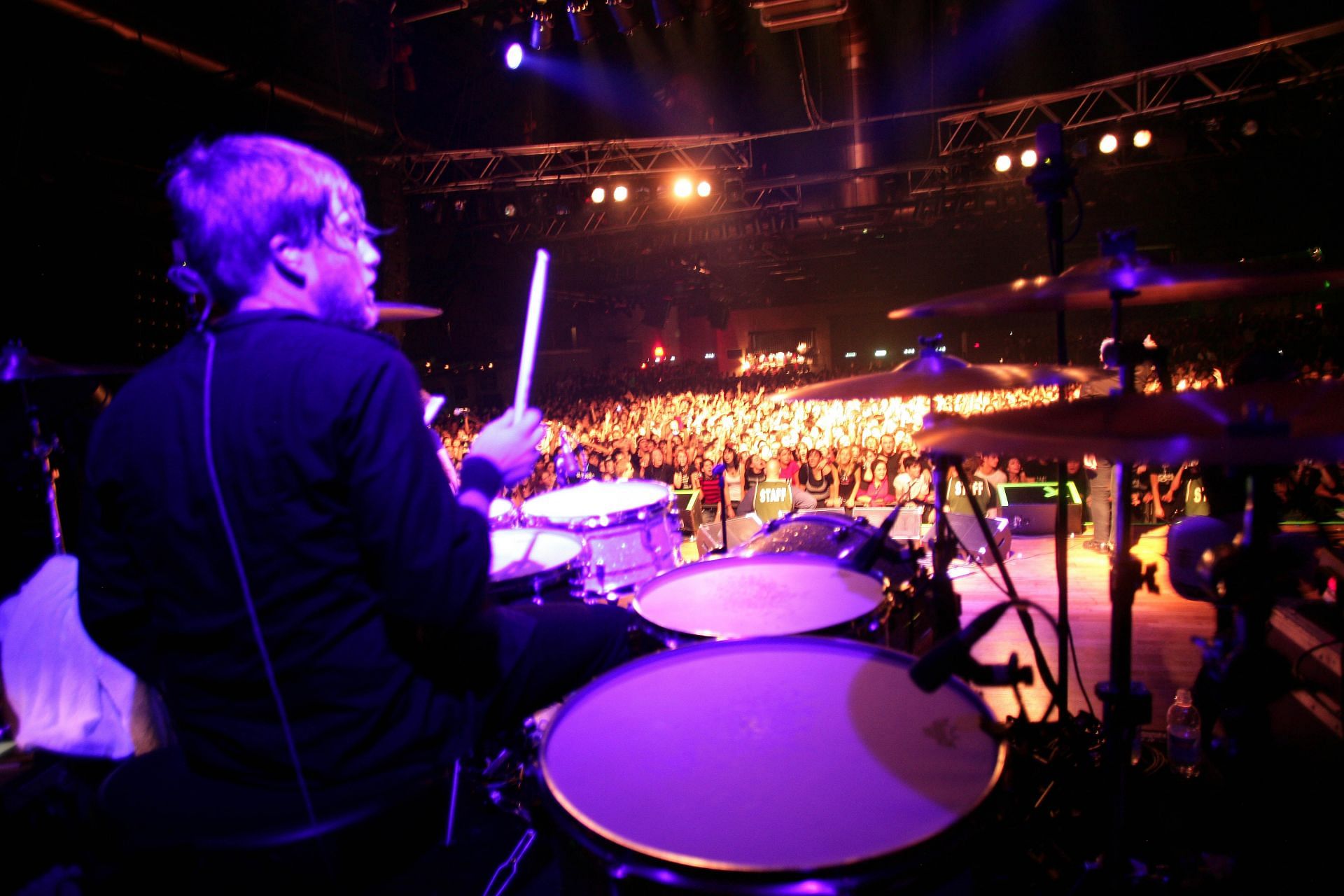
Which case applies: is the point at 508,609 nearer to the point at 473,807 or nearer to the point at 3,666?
the point at 473,807

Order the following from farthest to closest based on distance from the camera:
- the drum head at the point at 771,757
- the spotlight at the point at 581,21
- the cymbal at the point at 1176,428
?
the spotlight at the point at 581,21
the drum head at the point at 771,757
the cymbal at the point at 1176,428

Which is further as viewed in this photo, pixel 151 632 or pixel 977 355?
pixel 977 355

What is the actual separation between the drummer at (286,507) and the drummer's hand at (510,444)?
17cm

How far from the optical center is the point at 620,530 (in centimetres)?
273

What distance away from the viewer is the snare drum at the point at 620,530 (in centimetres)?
269

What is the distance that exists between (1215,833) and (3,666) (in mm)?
3593

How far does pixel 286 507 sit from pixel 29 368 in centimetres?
332

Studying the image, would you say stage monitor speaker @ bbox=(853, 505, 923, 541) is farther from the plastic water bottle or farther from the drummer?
the drummer

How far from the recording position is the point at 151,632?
3.47 ft

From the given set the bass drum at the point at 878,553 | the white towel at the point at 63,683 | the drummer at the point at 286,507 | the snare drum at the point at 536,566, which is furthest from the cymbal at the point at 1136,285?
the white towel at the point at 63,683

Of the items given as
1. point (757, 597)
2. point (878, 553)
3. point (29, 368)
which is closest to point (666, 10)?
point (29, 368)

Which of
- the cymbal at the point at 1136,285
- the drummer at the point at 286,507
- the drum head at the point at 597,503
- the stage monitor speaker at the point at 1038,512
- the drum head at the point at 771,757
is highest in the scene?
the cymbal at the point at 1136,285

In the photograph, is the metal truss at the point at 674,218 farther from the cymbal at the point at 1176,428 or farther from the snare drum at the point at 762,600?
the cymbal at the point at 1176,428

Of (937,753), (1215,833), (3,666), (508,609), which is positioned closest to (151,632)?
(508,609)
